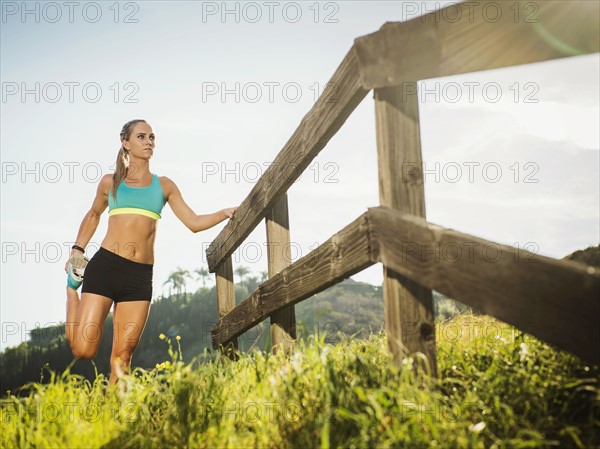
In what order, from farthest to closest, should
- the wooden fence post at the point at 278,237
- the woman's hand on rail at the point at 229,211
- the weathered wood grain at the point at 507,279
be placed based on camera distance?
1. the woman's hand on rail at the point at 229,211
2. the wooden fence post at the point at 278,237
3. the weathered wood grain at the point at 507,279

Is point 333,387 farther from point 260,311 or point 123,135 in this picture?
point 123,135

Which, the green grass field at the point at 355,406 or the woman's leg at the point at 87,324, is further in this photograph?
the woman's leg at the point at 87,324

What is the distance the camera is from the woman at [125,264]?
15.7 ft

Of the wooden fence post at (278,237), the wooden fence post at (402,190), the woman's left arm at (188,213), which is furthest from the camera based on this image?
the woman's left arm at (188,213)

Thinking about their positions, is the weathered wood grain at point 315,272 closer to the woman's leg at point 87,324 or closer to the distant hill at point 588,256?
the woman's leg at point 87,324

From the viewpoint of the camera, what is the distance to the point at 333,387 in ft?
6.81

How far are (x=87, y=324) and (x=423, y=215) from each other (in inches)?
134

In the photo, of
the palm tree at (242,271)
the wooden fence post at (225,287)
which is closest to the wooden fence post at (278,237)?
the wooden fence post at (225,287)

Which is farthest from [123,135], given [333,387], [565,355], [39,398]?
[565,355]

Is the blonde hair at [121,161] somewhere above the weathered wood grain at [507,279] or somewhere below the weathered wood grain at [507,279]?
above

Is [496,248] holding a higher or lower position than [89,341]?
higher

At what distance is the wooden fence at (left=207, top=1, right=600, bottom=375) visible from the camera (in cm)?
179

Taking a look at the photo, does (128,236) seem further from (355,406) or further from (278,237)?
(355,406)

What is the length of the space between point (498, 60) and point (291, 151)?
1.62 metres
